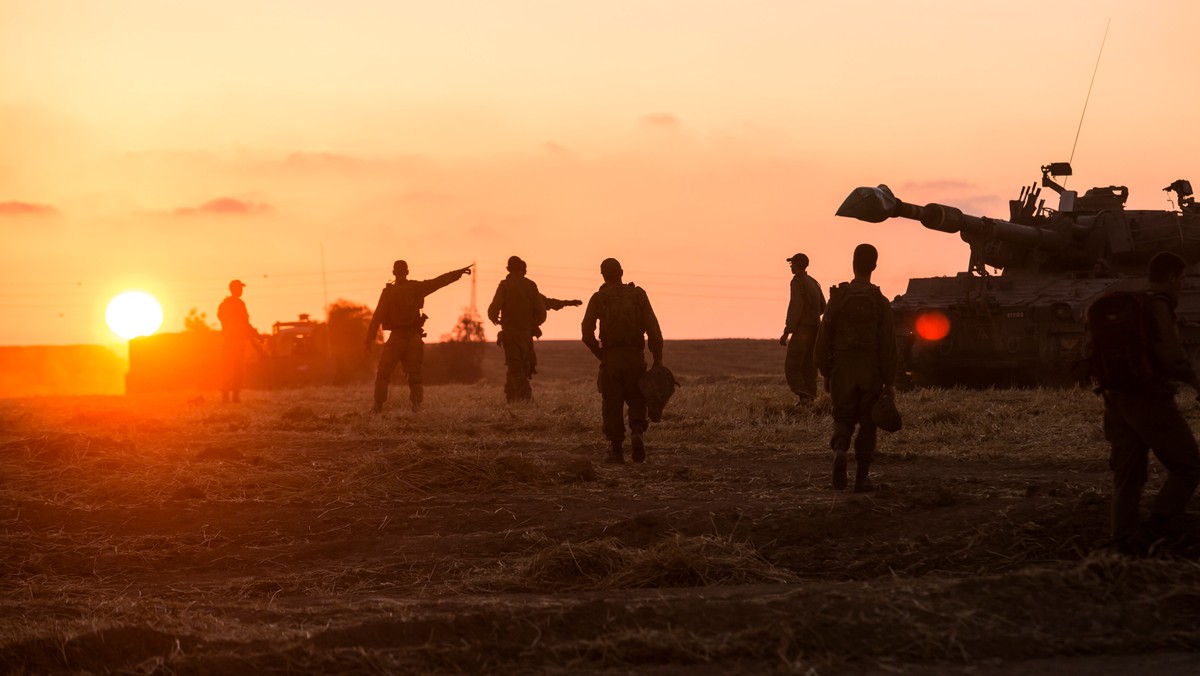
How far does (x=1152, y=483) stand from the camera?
11.0 m

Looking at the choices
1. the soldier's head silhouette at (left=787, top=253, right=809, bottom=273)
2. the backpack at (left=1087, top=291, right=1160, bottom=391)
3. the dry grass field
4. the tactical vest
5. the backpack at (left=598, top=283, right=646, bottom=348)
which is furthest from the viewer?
the tactical vest

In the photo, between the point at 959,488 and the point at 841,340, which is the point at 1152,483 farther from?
the point at 841,340

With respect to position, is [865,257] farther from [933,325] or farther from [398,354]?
[933,325]

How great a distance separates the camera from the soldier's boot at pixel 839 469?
11156mm

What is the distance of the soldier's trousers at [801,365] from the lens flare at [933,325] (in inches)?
124

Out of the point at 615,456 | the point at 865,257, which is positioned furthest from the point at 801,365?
the point at 865,257

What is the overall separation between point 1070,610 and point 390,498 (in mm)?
5954

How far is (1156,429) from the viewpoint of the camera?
8008 mm

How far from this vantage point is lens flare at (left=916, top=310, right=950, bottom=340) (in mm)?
22547

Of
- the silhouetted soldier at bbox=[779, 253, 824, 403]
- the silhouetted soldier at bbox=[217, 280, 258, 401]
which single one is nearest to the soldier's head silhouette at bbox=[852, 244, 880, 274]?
the silhouetted soldier at bbox=[779, 253, 824, 403]

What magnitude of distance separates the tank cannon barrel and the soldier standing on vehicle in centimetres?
966

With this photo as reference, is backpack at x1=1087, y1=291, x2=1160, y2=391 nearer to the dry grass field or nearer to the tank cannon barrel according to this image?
the dry grass field

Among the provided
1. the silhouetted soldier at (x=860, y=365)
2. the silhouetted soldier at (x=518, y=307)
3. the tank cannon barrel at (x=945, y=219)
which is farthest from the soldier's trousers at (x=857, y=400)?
the silhouetted soldier at (x=518, y=307)

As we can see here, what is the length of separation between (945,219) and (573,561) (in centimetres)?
1323
